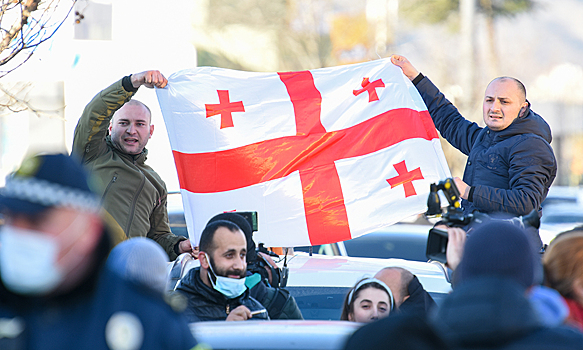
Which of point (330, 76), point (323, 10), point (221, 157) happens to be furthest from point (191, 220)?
point (323, 10)

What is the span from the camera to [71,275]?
4.87 ft

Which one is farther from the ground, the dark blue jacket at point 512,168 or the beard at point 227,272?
the dark blue jacket at point 512,168

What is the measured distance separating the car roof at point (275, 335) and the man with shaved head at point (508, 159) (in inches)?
67.5

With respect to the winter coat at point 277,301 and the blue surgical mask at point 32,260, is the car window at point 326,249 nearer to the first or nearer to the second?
the winter coat at point 277,301

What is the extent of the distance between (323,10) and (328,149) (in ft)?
64.5

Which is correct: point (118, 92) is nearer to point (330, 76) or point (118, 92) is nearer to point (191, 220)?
point (191, 220)

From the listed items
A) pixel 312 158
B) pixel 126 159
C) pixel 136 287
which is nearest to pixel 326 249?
pixel 312 158

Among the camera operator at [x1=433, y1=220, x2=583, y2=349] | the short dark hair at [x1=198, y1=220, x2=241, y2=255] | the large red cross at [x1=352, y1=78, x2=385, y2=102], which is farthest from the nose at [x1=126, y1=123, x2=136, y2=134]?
the camera operator at [x1=433, y1=220, x2=583, y2=349]

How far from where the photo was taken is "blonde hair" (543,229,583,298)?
2.14 meters

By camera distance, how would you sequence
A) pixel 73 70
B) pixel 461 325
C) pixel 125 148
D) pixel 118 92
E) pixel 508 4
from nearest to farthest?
1. pixel 461 325
2. pixel 118 92
3. pixel 125 148
4. pixel 73 70
5. pixel 508 4

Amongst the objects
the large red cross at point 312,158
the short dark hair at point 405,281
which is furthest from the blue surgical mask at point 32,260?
the large red cross at point 312,158

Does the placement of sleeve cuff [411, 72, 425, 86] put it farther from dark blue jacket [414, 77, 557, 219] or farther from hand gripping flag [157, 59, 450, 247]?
dark blue jacket [414, 77, 557, 219]

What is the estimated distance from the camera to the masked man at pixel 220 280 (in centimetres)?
333

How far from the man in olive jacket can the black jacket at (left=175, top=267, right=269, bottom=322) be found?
0.82 meters
